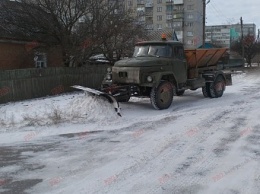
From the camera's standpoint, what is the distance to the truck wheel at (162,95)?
11.7 m

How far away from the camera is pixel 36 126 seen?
9.25 m

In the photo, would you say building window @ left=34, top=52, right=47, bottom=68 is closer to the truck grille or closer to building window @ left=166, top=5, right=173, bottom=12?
the truck grille

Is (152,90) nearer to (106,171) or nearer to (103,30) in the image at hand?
(106,171)

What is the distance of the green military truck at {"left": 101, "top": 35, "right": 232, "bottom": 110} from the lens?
38.4 feet

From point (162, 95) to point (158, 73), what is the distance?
744 mm

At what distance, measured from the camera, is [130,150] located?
713cm

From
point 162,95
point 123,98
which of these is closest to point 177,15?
point 123,98

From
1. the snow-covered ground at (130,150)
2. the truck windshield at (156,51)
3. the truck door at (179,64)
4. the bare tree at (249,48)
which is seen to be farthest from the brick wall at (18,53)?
the bare tree at (249,48)

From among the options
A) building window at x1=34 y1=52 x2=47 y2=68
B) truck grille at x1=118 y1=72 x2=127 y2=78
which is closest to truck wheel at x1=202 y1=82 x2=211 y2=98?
truck grille at x1=118 y1=72 x2=127 y2=78

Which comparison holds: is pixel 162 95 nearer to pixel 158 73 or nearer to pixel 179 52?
pixel 158 73

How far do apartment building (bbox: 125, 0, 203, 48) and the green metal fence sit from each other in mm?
65672

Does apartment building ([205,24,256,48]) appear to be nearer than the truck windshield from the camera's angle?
No

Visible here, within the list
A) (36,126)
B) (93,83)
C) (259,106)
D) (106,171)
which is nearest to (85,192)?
(106,171)

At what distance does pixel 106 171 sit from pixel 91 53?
1551cm
